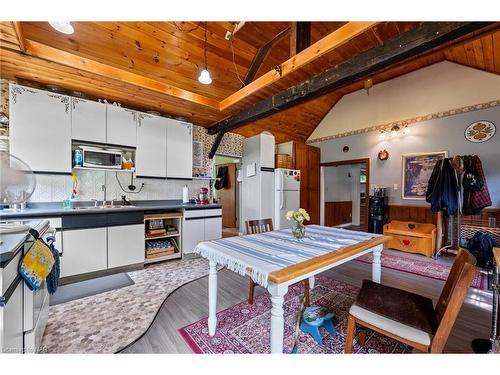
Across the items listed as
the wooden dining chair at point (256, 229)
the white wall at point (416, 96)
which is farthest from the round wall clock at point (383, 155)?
the wooden dining chair at point (256, 229)

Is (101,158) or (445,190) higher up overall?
(101,158)

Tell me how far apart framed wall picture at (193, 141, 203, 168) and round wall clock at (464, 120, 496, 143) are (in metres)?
5.00

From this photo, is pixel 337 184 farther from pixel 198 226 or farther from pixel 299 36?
pixel 299 36

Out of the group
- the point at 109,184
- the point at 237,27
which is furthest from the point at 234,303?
the point at 237,27

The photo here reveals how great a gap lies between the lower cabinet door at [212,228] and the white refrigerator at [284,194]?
152 centimetres

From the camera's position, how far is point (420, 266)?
322cm

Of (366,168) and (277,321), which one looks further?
(366,168)

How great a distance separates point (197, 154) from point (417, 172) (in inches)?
180

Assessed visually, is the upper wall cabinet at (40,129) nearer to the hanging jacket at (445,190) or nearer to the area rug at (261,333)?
the area rug at (261,333)

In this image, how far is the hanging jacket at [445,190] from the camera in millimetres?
3421

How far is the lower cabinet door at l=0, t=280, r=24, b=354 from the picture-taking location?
906mm
